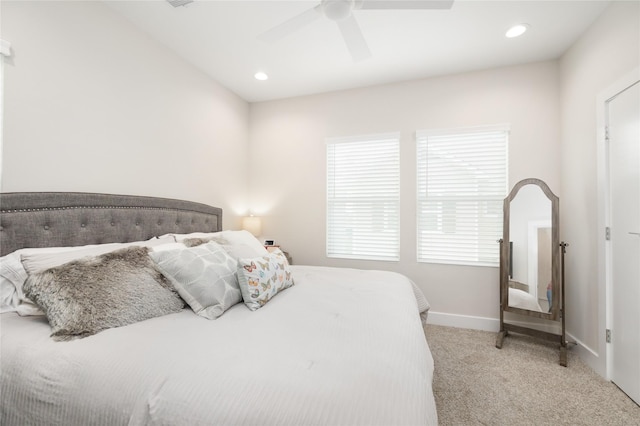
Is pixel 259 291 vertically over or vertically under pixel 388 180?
under

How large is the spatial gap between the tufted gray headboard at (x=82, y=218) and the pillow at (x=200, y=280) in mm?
670

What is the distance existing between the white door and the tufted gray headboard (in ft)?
11.2

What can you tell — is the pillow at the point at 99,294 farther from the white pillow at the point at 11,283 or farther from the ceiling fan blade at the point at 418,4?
the ceiling fan blade at the point at 418,4

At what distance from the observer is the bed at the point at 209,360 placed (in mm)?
778

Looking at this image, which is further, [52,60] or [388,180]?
[388,180]

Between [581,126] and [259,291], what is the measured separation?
2969mm

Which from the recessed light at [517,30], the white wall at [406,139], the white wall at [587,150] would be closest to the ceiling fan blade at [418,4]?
the recessed light at [517,30]

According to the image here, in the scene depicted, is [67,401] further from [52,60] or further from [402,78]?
[402,78]

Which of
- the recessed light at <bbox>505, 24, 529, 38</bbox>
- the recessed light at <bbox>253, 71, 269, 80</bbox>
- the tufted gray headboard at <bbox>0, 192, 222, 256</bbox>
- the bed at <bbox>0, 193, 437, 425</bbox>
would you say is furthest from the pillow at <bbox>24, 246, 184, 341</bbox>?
the recessed light at <bbox>505, 24, 529, 38</bbox>

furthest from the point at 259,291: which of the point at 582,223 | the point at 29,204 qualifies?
the point at 582,223

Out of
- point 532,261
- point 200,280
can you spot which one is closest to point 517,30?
point 532,261

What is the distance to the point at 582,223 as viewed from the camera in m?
2.29

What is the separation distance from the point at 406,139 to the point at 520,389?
2.45m

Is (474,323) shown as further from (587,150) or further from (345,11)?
(345,11)
